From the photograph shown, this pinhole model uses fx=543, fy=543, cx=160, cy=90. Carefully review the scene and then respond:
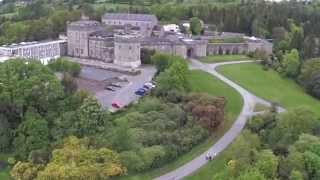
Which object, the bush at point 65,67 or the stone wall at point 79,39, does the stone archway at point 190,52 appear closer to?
the stone wall at point 79,39

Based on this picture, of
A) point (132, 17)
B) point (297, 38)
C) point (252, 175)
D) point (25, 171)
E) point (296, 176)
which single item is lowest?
point (25, 171)

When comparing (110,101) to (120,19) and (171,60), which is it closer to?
(171,60)

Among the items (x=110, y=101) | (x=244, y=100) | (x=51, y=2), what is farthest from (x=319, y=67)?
(x=51, y=2)

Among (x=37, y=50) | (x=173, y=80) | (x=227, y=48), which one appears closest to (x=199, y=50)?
(x=227, y=48)

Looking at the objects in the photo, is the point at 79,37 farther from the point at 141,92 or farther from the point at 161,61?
the point at 141,92

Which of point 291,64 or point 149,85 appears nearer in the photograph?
point 149,85

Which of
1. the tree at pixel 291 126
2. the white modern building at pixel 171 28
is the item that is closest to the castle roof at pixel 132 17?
the white modern building at pixel 171 28

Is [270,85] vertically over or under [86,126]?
over
